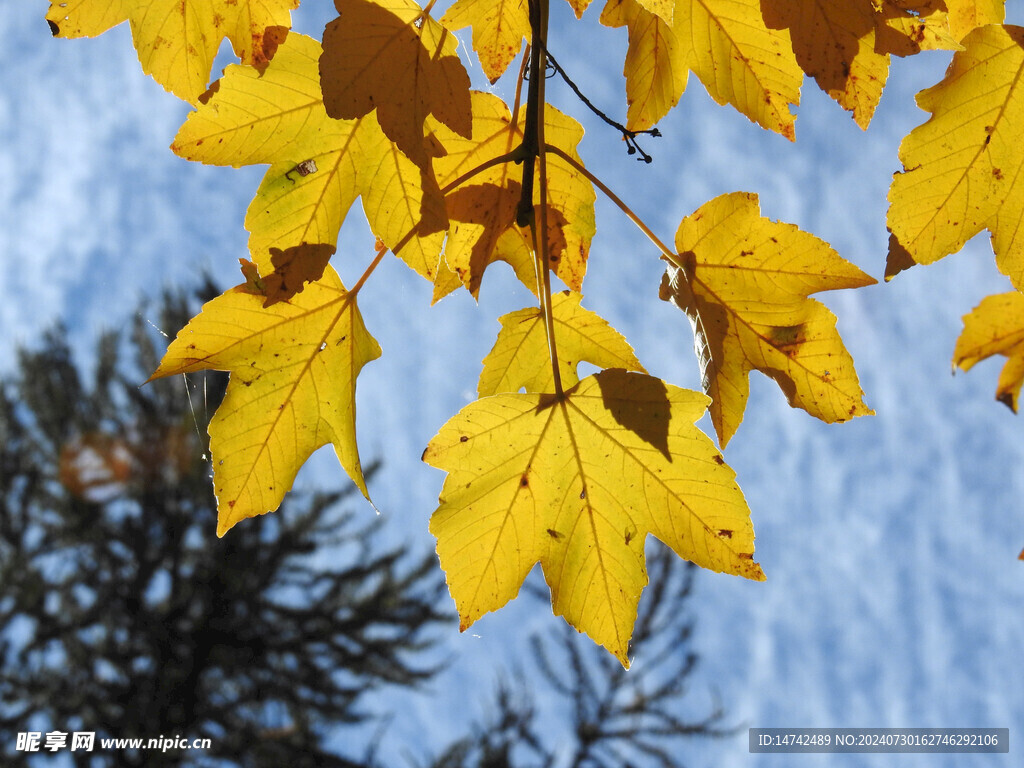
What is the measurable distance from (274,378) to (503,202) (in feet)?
0.65

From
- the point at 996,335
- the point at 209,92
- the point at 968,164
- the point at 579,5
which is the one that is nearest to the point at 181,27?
the point at 209,92

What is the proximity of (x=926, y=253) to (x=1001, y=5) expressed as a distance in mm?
184

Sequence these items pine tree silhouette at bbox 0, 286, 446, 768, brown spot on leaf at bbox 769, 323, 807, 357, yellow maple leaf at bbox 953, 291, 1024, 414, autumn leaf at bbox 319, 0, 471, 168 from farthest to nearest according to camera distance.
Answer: pine tree silhouette at bbox 0, 286, 446, 768 < yellow maple leaf at bbox 953, 291, 1024, 414 < brown spot on leaf at bbox 769, 323, 807, 357 < autumn leaf at bbox 319, 0, 471, 168

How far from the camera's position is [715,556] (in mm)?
439

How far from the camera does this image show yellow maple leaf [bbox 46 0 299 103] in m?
0.42

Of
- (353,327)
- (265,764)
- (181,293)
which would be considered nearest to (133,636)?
(265,764)

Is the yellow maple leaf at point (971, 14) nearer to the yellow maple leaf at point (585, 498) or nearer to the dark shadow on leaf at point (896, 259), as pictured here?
the dark shadow on leaf at point (896, 259)

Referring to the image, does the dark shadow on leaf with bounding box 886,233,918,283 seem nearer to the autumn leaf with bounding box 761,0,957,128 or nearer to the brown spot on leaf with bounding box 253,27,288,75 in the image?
the autumn leaf with bounding box 761,0,957,128

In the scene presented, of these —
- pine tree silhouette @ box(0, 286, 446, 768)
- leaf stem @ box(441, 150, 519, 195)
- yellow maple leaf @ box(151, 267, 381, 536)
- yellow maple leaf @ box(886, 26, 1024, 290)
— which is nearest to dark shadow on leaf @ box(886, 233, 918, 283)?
yellow maple leaf @ box(886, 26, 1024, 290)

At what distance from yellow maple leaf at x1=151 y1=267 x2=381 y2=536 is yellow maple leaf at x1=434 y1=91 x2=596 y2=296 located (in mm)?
97

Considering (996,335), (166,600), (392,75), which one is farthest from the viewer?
(166,600)

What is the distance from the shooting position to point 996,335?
23.9 inches

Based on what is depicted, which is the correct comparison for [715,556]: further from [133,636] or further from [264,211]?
[133,636]

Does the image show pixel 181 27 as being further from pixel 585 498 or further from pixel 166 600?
pixel 166 600
